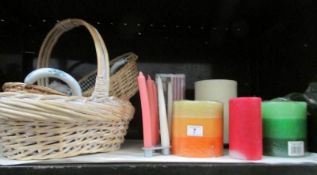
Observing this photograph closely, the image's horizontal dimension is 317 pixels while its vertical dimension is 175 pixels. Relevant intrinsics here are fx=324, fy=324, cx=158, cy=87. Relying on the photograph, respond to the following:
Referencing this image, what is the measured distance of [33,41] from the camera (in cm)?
68

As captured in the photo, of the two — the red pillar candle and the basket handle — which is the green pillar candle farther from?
the basket handle

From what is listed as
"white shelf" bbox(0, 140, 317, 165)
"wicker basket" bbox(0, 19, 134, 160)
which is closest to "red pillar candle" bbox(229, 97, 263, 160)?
"white shelf" bbox(0, 140, 317, 165)

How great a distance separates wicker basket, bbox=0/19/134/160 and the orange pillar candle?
0.09 metres

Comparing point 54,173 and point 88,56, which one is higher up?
point 88,56

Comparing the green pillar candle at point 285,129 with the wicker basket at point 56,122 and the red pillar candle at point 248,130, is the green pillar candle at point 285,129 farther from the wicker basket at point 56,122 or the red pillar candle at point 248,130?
the wicker basket at point 56,122

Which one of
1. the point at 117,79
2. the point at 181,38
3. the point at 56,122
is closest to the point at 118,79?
the point at 117,79

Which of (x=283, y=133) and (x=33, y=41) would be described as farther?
(x=33, y=41)

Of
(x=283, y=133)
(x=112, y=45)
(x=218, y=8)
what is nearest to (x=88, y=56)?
(x=112, y=45)

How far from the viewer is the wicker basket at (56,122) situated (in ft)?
1.26

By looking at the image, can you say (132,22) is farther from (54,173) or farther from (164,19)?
(54,173)

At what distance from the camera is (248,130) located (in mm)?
412

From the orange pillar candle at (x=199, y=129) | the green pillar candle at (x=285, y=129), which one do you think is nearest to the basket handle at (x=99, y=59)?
the orange pillar candle at (x=199, y=129)

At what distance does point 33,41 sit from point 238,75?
1.46ft

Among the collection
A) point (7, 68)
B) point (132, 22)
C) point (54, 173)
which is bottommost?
point (54, 173)
